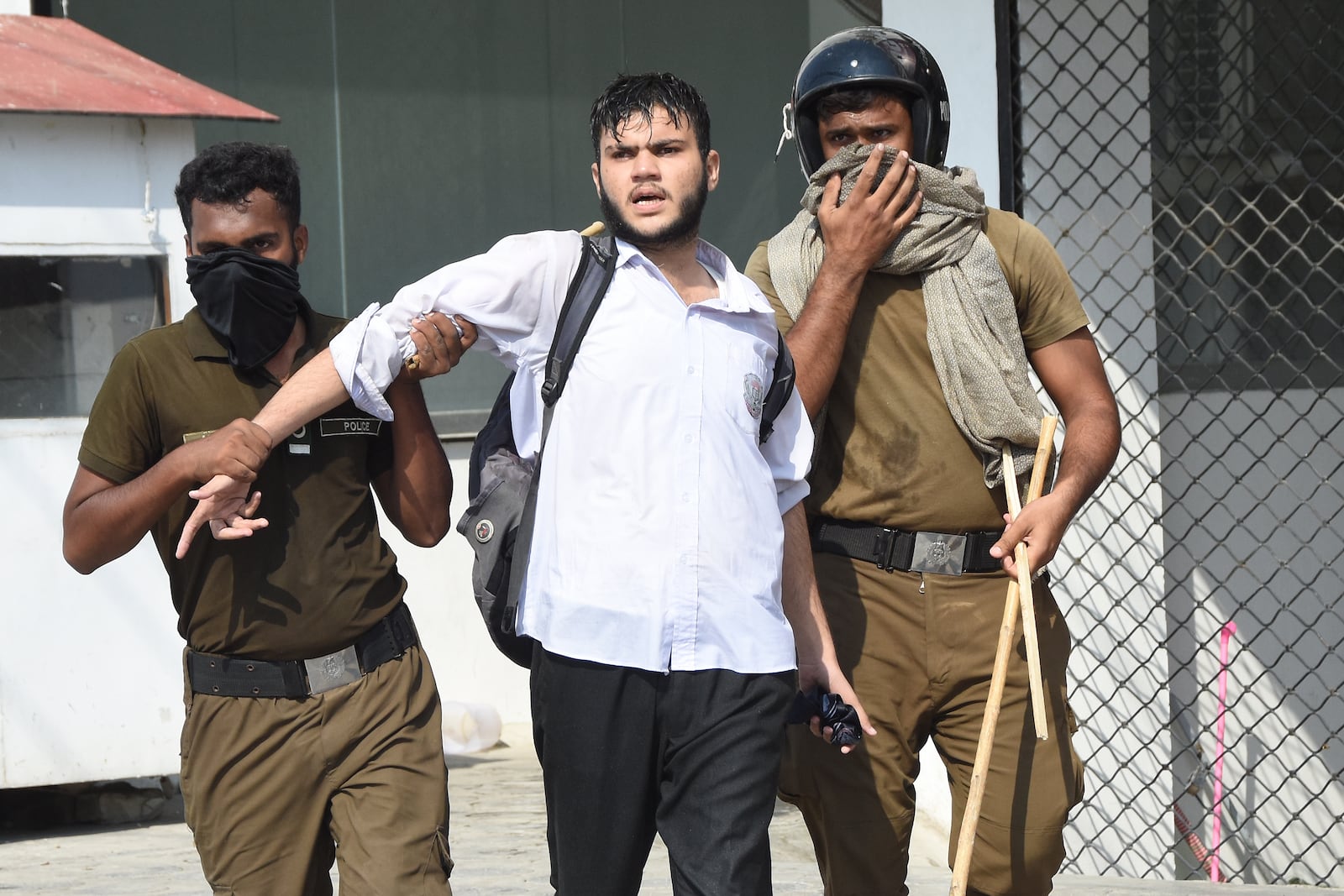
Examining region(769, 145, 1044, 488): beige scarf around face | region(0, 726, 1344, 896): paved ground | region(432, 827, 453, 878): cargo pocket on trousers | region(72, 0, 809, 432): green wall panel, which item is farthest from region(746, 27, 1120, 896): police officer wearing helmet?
region(72, 0, 809, 432): green wall panel

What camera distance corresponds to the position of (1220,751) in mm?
6551

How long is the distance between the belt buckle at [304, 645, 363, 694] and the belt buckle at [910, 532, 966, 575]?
45.4 inches

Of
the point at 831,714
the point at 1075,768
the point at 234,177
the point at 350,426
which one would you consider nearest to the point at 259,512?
the point at 350,426

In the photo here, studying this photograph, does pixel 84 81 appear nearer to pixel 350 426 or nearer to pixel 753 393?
pixel 350 426

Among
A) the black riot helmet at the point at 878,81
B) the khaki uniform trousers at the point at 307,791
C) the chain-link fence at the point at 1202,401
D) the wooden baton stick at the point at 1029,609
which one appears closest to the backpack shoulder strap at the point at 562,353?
the khaki uniform trousers at the point at 307,791

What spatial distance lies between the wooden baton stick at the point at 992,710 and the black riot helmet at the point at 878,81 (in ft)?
2.26

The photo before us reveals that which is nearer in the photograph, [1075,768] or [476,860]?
[1075,768]

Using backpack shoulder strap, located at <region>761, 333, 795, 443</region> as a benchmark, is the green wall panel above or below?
above

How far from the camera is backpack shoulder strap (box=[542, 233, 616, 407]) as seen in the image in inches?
106

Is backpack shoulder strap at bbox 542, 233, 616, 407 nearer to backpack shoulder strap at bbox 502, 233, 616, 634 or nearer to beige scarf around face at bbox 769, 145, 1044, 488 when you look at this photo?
backpack shoulder strap at bbox 502, 233, 616, 634

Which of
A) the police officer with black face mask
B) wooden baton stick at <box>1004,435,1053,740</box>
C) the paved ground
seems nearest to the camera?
the police officer with black face mask

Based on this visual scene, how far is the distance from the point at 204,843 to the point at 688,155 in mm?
1525

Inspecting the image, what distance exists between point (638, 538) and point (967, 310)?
1.02m

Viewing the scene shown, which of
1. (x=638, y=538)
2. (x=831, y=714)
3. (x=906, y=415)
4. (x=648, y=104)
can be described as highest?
(x=648, y=104)
